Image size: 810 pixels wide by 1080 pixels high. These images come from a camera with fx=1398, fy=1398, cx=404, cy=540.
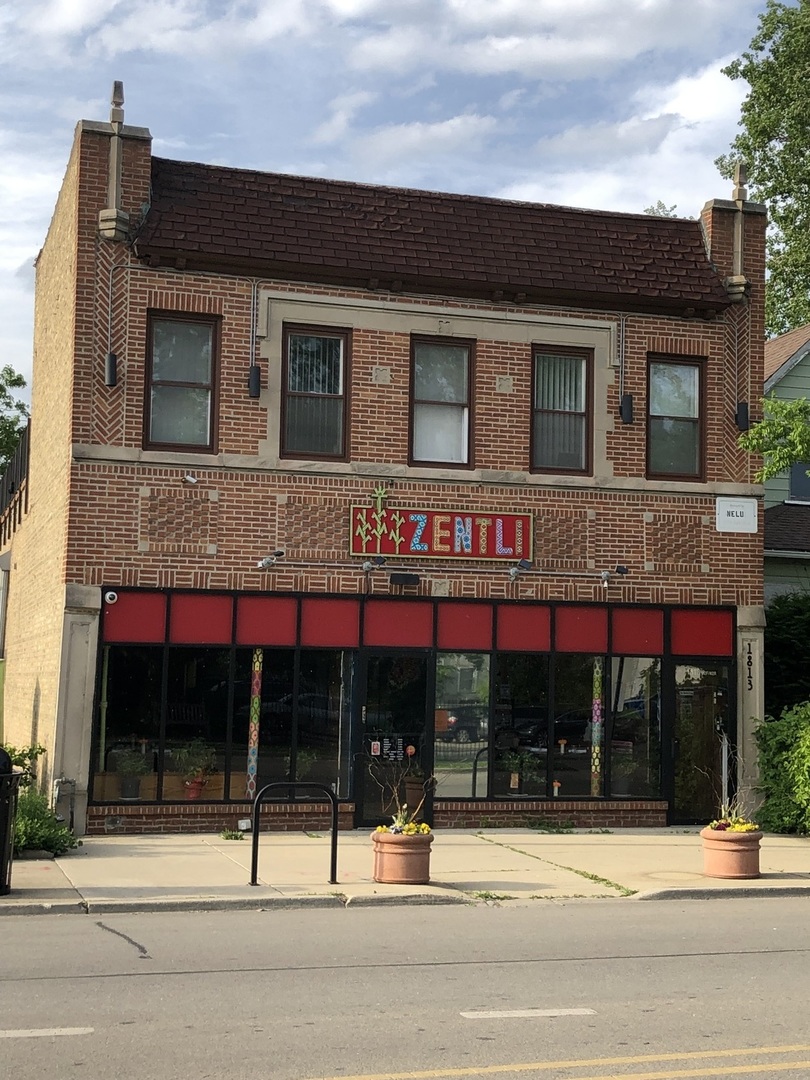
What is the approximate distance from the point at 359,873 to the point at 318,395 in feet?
21.5

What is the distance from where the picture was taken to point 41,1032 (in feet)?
24.3

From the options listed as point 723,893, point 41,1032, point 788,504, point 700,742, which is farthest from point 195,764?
point 788,504

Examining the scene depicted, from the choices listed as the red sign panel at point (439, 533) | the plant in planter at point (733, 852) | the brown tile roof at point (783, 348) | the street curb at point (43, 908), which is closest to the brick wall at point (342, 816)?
the red sign panel at point (439, 533)

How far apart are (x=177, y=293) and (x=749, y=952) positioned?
35.5 feet

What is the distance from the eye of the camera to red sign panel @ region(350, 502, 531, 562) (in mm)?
17875

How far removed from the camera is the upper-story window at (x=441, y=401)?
18422 mm

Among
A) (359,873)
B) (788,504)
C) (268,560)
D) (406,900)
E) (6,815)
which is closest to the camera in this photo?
(6,815)

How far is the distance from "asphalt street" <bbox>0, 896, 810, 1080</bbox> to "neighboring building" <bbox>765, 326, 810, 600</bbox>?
11.4 m

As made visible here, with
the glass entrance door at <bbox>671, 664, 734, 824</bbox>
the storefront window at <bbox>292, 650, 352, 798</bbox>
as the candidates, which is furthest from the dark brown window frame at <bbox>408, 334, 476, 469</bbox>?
the glass entrance door at <bbox>671, 664, 734, 824</bbox>

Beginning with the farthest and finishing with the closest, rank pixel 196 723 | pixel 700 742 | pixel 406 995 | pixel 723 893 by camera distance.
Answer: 1. pixel 700 742
2. pixel 196 723
3. pixel 723 893
4. pixel 406 995

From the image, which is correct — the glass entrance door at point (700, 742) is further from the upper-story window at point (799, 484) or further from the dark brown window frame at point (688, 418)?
the upper-story window at point (799, 484)

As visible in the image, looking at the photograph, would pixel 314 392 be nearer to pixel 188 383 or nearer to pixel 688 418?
pixel 188 383

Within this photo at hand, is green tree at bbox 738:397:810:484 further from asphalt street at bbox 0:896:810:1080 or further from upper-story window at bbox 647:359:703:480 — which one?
asphalt street at bbox 0:896:810:1080

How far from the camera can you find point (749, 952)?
1039cm
